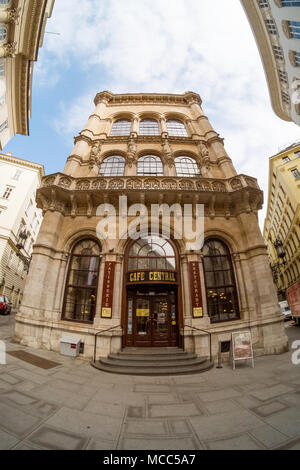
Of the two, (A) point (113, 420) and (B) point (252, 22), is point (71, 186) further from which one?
(B) point (252, 22)

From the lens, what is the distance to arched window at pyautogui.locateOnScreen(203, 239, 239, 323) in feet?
31.0

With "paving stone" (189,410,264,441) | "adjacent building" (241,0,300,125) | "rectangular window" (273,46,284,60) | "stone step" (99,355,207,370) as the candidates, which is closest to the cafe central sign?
"stone step" (99,355,207,370)

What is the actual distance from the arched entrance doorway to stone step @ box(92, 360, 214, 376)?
2.02 meters

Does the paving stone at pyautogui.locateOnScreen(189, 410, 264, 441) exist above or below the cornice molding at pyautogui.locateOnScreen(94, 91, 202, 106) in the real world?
below

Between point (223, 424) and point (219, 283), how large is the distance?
7047mm

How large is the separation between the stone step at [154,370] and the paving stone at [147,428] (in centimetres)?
315

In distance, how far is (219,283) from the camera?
9969mm

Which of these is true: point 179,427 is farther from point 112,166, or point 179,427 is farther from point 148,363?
point 112,166

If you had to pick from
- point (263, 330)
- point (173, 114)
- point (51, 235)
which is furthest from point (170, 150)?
point (263, 330)

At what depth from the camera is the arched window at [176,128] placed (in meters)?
16.8

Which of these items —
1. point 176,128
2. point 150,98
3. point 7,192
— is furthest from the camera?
point 7,192

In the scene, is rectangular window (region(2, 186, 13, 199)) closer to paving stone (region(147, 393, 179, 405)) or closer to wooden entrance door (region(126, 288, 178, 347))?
wooden entrance door (region(126, 288, 178, 347))

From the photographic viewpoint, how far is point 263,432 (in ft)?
10.3

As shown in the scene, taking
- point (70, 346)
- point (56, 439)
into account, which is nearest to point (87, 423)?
point (56, 439)
